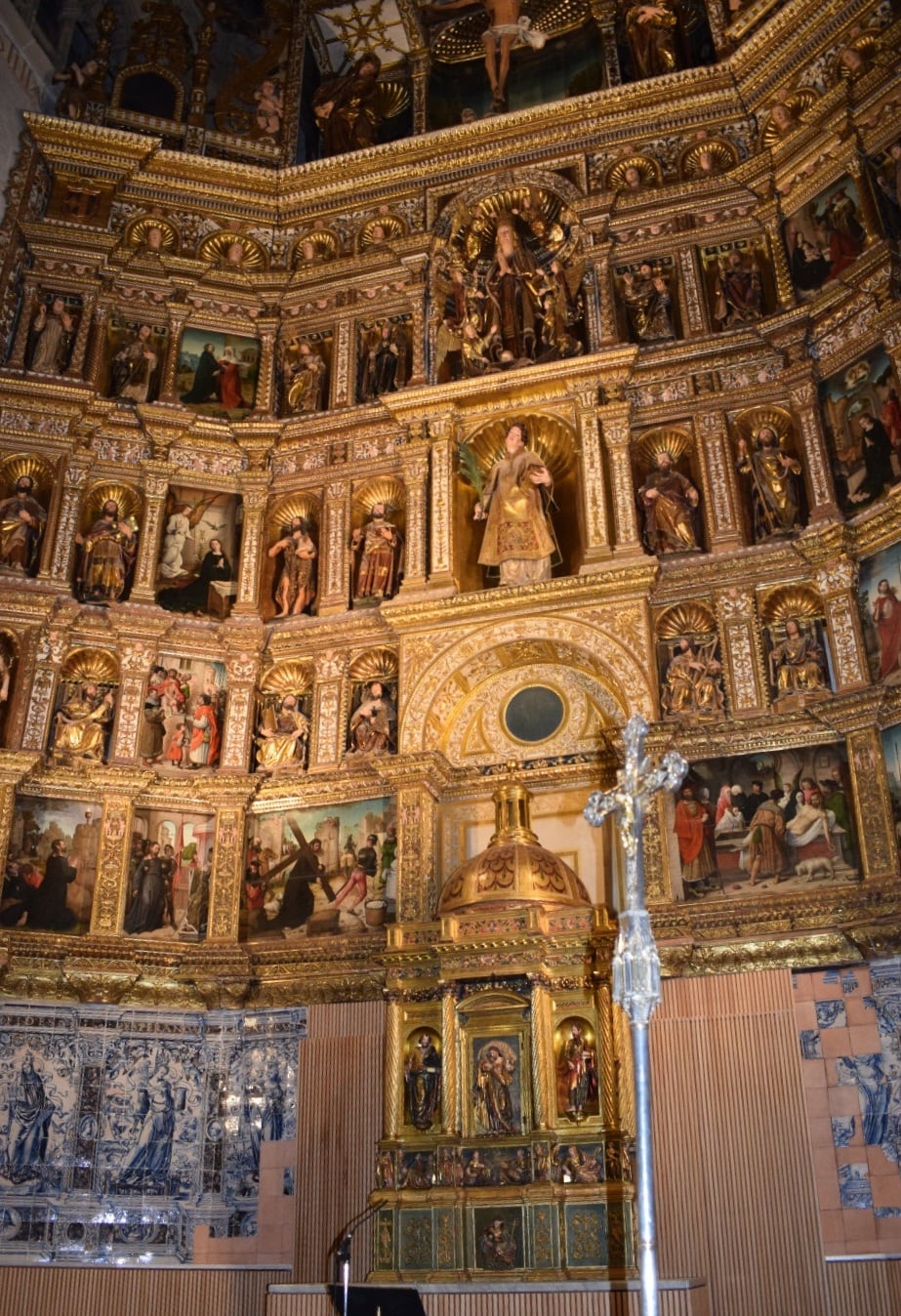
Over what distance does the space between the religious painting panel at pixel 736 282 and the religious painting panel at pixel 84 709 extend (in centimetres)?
1162

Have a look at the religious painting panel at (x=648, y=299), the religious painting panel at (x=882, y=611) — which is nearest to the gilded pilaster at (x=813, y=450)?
the religious painting panel at (x=882, y=611)

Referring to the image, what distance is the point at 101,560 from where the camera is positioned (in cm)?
2242

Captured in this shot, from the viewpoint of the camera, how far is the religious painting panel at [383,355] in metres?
24.1

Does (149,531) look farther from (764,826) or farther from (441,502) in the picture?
(764,826)

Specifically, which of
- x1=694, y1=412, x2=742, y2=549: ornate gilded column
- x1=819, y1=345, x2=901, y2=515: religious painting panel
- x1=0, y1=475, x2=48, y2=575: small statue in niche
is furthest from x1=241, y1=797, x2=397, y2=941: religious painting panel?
x1=819, y1=345, x2=901, y2=515: religious painting panel

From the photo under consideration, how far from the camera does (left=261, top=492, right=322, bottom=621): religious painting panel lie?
74.8 feet

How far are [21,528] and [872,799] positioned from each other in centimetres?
1412

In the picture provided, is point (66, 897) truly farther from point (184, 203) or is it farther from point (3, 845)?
point (184, 203)

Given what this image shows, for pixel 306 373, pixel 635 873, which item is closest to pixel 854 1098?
pixel 635 873

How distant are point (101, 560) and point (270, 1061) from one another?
8812mm

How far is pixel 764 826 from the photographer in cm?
1805

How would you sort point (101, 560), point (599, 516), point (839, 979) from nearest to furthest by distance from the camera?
point (839, 979) → point (599, 516) → point (101, 560)

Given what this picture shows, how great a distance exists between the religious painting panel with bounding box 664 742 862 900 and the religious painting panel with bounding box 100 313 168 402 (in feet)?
40.6

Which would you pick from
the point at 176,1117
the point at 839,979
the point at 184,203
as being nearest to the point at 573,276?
the point at 184,203
